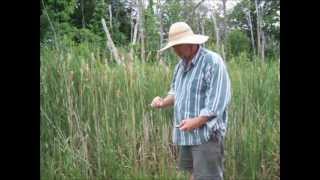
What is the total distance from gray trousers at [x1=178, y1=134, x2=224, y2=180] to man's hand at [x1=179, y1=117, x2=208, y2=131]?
0.40 ft

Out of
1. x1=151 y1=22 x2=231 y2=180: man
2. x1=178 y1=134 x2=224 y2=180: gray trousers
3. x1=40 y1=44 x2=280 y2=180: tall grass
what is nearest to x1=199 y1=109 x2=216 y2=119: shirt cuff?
x1=151 y1=22 x2=231 y2=180: man

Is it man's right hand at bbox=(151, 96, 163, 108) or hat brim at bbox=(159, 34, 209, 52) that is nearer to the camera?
hat brim at bbox=(159, 34, 209, 52)

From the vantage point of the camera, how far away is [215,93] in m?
3.77

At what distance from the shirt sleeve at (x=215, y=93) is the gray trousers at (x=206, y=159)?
0.13m

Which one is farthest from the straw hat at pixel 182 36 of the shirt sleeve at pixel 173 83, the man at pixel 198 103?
the shirt sleeve at pixel 173 83

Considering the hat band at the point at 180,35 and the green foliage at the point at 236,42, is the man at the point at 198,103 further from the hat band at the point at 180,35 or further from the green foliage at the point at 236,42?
the green foliage at the point at 236,42

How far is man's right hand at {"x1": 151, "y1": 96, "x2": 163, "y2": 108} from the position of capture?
4008 mm

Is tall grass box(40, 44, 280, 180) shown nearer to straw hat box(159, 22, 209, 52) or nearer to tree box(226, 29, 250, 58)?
tree box(226, 29, 250, 58)

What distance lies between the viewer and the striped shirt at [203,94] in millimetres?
3764

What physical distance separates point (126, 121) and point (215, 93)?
656mm
